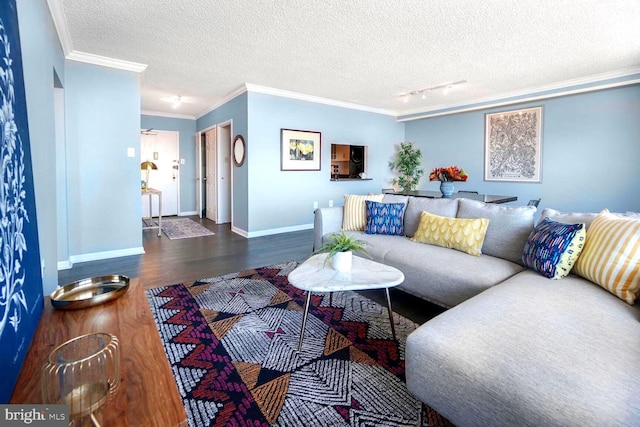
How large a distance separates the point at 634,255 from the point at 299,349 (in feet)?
6.17

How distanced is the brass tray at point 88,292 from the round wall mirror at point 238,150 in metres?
3.97

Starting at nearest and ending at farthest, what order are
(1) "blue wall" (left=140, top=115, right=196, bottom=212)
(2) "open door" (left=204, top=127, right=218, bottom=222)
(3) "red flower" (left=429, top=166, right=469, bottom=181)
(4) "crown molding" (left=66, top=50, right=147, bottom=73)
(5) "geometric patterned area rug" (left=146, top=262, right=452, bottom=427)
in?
(5) "geometric patterned area rug" (left=146, top=262, right=452, bottom=427) < (4) "crown molding" (left=66, top=50, right=147, bottom=73) < (3) "red flower" (left=429, top=166, right=469, bottom=181) < (2) "open door" (left=204, top=127, right=218, bottom=222) < (1) "blue wall" (left=140, top=115, right=196, bottom=212)

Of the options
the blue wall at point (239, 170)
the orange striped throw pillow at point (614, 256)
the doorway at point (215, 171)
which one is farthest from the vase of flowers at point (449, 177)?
the doorway at point (215, 171)

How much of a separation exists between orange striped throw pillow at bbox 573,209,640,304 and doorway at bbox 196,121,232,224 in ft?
18.0

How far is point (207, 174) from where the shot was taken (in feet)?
24.3

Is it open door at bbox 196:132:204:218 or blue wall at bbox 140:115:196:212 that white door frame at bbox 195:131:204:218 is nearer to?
open door at bbox 196:132:204:218

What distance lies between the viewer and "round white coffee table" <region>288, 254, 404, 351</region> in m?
1.88

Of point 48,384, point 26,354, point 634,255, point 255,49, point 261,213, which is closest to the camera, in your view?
point 48,384

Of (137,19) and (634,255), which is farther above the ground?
(137,19)

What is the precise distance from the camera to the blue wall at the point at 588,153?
442 cm

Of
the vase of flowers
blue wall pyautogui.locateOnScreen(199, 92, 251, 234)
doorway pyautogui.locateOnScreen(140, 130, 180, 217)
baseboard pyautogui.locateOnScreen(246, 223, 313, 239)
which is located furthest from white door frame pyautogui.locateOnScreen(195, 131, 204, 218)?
the vase of flowers

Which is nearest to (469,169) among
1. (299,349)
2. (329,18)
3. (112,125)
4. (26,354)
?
(329,18)

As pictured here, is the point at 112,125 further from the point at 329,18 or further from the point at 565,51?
the point at 565,51

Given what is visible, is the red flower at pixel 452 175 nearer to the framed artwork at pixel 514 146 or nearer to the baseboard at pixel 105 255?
the framed artwork at pixel 514 146
